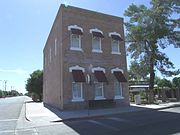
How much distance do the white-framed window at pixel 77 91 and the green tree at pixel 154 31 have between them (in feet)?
39.1

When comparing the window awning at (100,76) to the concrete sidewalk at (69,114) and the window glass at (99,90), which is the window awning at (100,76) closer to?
the window glass at (99,90)

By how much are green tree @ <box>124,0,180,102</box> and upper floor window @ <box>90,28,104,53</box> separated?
883 cm

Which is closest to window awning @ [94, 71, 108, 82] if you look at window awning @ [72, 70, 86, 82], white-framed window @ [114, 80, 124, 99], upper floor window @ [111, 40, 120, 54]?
window awning @ [72, 70, 86, 82]

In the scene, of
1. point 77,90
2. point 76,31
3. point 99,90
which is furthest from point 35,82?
point 76,31

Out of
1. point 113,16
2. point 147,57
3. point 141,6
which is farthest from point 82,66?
point 141,6

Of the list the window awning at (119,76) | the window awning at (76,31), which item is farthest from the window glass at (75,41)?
the window awning at (119,76)

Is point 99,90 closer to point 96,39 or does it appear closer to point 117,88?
point 117,88

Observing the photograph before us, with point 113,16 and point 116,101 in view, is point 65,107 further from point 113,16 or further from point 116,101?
point 113,16

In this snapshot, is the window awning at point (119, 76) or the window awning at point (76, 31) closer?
the window awning at point (76, 31)

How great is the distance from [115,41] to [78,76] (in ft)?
21.3

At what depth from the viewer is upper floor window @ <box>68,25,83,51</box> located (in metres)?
21.1

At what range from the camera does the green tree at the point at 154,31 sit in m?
29.5

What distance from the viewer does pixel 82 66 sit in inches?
839

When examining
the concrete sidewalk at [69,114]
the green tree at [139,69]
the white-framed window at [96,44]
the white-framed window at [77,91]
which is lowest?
the concrete sidewalk at [69,114]
